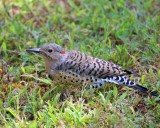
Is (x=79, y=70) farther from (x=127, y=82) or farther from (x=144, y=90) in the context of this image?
(x=144, y=90)

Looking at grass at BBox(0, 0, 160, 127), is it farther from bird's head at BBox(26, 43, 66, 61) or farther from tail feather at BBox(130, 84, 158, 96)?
bird's head at BBox(26, 43, 66, 61)

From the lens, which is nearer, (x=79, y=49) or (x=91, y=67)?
(x=91, y=67)

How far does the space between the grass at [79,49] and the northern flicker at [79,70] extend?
0.17 meters

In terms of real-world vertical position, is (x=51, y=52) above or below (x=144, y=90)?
above

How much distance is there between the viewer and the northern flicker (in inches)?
177

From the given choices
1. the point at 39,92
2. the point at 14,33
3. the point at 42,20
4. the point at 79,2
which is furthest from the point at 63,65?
the point at 79,2

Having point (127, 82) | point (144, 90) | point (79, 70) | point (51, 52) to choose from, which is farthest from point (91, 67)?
point (144, 90)

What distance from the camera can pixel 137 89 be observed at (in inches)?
169

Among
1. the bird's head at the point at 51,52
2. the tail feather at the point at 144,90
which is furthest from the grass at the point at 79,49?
the bird's head at the point at 51,52

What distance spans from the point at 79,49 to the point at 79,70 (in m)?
1.05

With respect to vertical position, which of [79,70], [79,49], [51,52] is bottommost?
[79,70]

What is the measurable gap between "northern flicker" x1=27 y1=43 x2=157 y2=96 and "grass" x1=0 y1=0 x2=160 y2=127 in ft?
0.55

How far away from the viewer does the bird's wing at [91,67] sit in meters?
4.54

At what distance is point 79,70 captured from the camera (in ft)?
14.8
